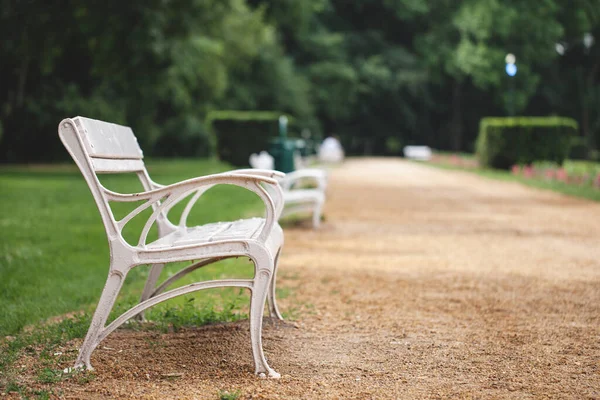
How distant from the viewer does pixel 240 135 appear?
26422 mm

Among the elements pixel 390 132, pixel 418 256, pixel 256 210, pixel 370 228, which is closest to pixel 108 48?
pixel 256 210

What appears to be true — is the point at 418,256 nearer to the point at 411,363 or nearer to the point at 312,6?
the point at 411,363

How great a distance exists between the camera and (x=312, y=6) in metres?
42.2

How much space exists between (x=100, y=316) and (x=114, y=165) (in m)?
0.77

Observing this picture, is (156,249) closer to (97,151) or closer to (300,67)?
(97,151)

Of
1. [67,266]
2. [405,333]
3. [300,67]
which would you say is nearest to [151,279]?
[405,333]

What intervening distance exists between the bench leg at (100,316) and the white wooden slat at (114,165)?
1.55ft

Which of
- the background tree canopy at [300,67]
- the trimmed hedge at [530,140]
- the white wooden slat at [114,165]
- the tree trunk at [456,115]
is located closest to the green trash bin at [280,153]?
the white wooden slat at [114,165]

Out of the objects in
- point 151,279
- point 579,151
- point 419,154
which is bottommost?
point 419,154

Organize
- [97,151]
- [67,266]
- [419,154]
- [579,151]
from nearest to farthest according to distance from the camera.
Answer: [97,151], [67,266], [579,151], [419,154]

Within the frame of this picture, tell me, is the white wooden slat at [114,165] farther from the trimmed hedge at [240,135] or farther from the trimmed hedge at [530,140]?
the trimmed hedge at [240,135]

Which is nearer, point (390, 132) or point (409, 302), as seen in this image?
point (409, 302)

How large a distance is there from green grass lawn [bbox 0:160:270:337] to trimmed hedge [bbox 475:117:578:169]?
1326cm

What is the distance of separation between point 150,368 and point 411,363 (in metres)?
1.18
